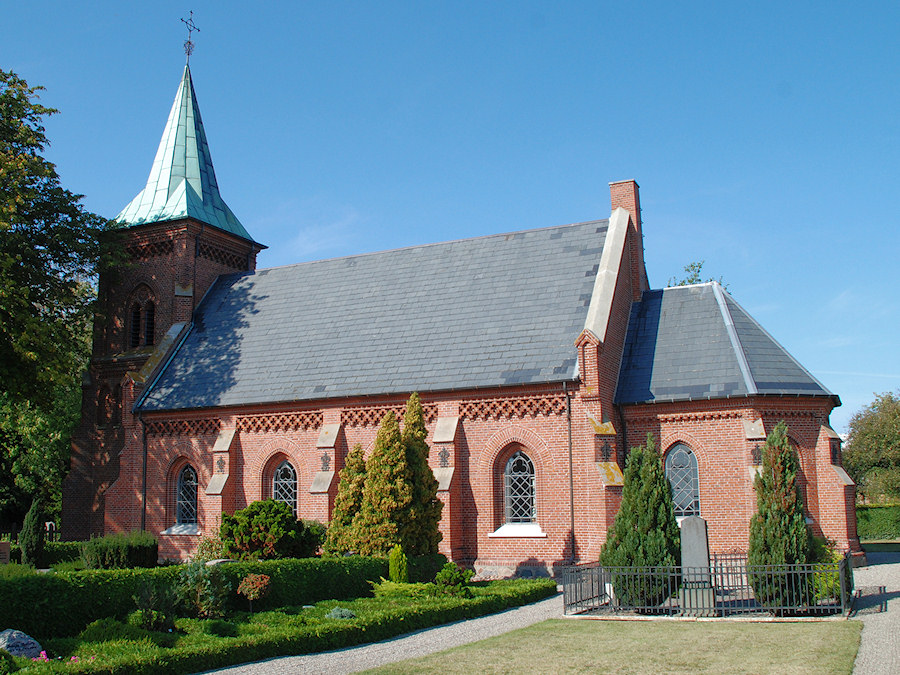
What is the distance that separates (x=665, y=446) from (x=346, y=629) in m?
11.9

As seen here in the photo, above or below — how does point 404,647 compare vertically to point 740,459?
below

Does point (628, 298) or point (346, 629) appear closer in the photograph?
point (346, 629)

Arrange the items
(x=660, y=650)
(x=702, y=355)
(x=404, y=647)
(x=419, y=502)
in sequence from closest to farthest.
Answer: (x=660, y=650), (x=404, y=647), (x=419, y=502), (x=702, y=355)

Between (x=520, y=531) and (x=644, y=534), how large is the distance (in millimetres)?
6368

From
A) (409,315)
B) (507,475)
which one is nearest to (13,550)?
(409,315)

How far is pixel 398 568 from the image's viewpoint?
61.1 feet

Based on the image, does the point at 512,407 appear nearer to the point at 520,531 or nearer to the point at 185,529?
the point at 520,531

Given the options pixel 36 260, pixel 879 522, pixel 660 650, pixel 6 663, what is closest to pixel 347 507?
pixel 660 650

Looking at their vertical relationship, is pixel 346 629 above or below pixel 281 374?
below

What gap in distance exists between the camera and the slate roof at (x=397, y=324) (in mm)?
24438

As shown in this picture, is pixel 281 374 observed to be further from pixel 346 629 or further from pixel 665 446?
pixel 346 629

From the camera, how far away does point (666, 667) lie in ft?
36.9

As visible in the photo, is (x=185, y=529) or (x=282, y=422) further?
(x=185, y=529)

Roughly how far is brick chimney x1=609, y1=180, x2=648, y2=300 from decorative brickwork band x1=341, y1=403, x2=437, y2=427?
775cm
